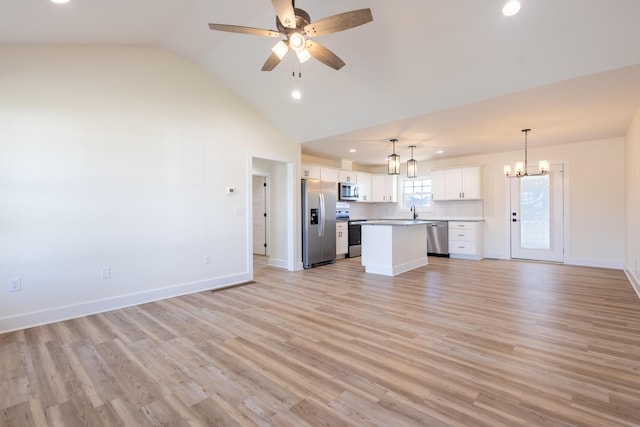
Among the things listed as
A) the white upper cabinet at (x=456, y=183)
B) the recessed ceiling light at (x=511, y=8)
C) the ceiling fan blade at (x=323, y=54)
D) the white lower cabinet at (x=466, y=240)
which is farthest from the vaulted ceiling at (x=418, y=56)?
the white lower cabinet at (x=466, y=240)

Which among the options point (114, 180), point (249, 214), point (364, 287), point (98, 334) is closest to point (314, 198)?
point (249, 214)

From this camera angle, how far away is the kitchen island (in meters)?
5.17

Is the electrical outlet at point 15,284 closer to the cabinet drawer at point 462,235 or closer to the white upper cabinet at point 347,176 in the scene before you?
the white upper cabinet at point 347,176

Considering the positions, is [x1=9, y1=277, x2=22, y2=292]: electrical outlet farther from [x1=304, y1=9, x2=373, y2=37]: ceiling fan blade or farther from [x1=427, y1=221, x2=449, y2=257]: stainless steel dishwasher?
[x1=427, y1=221, x2=449, y2=257]: stainless steel dishwasher

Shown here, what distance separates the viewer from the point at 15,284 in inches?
121

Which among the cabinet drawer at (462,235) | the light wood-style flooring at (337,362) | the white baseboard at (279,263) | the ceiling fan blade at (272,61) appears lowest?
the light wood-style flooring at (337,362)

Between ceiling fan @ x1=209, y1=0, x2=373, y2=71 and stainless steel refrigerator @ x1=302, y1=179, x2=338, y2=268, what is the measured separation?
11.1 ft

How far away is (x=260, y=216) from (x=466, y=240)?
16.6ft

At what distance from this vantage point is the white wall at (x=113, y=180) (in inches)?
122

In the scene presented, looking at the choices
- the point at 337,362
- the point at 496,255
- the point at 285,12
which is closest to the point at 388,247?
the point at 337,362

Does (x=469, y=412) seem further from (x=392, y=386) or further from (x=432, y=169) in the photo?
(x=432, y=169)

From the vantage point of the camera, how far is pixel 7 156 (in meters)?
3.01

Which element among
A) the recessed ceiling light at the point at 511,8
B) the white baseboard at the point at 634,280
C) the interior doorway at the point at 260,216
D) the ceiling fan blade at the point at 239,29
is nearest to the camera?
the ceiling fan blade at the point at 239,29

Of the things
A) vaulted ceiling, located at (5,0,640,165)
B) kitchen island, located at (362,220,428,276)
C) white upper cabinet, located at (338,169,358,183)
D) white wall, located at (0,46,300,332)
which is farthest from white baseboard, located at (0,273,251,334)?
white upper cabinet, located at (338,169,358,183)
